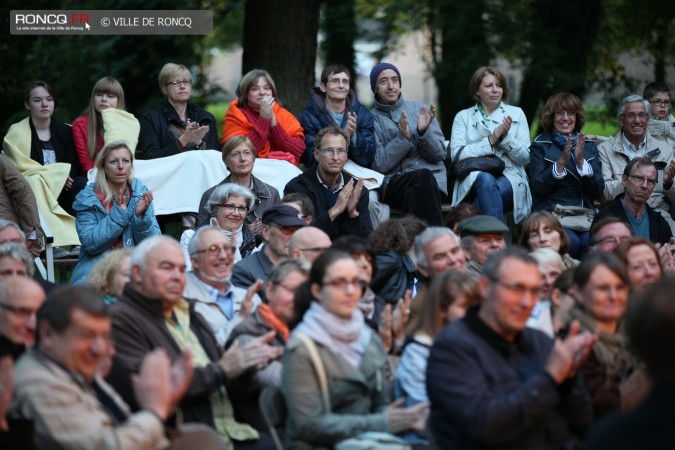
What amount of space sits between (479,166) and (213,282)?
3750 mm

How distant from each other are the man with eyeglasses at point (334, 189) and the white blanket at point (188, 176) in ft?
1.75

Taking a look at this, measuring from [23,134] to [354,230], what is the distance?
321 centimetres

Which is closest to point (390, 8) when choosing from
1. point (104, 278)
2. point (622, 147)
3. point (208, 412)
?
point (622, 147)

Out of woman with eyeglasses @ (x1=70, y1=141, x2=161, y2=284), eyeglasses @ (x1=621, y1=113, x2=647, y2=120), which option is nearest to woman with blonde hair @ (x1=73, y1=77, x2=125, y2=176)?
woman with eyeglasses @ (x1=70, y1=141, x2=161, y2=284)

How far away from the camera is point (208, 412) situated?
6.45 meters

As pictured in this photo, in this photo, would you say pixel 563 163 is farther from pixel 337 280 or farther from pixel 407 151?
pixel 337 280

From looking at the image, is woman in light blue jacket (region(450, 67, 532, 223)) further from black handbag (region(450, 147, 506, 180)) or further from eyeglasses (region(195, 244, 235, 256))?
eyeglasses (region(195, 244, 235, 256))

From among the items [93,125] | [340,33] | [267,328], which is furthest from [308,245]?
[340,33]

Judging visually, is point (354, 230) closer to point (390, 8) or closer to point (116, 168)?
point (116, 168)

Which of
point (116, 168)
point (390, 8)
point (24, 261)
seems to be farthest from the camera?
point (390, 8)

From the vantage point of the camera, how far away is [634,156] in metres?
10.9

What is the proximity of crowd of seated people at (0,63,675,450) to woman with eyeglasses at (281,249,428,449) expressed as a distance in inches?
0.4

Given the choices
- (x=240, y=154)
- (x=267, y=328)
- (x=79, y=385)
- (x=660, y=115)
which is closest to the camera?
(x=79, y=385)

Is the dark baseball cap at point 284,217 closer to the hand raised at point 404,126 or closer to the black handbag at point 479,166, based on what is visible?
the hand raised at point 404,126
